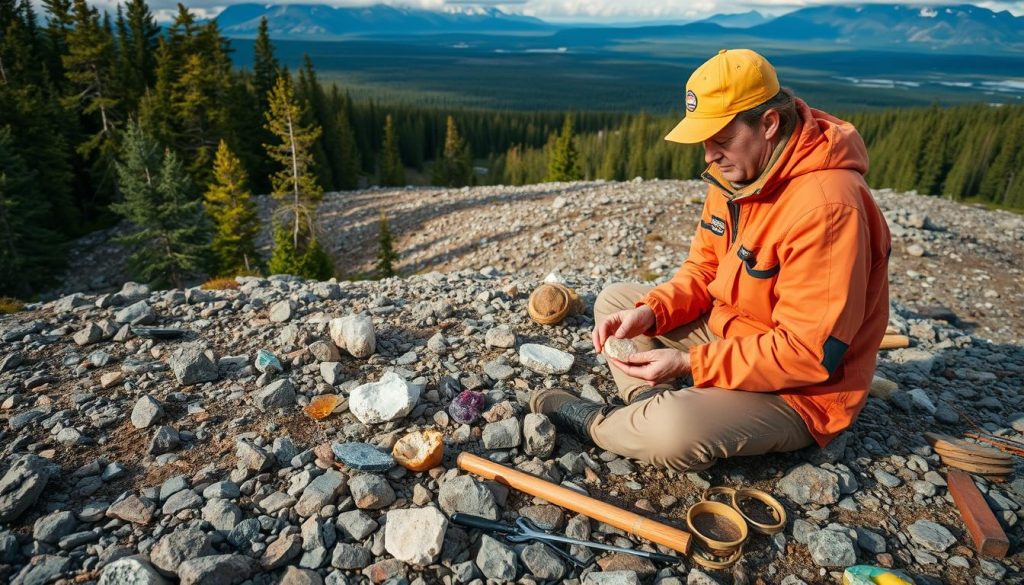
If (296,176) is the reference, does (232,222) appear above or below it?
below

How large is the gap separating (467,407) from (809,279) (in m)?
2.29

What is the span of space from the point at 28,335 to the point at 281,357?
253 centimetres

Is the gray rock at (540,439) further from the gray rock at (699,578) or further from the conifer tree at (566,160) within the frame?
the conifer tree at (566,160)

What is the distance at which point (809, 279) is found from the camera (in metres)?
2.68

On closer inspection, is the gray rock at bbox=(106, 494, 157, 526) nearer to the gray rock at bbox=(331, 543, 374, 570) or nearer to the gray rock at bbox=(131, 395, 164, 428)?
the gray rock at bbox=(131, 395, 164, 428)

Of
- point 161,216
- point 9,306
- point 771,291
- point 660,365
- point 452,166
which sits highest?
point 771,291

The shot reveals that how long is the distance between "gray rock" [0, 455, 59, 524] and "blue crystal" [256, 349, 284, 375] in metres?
1.40

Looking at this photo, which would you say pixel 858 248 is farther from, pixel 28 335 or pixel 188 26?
pixel 188 26

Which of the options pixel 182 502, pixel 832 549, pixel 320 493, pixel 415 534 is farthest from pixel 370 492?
pixel 832 549

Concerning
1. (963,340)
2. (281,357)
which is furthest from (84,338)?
(963,340)

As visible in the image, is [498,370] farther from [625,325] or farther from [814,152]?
[814,152]

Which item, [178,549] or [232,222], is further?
[232,222]

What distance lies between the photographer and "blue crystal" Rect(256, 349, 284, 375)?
4133 millimetres

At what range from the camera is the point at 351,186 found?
141 feet
